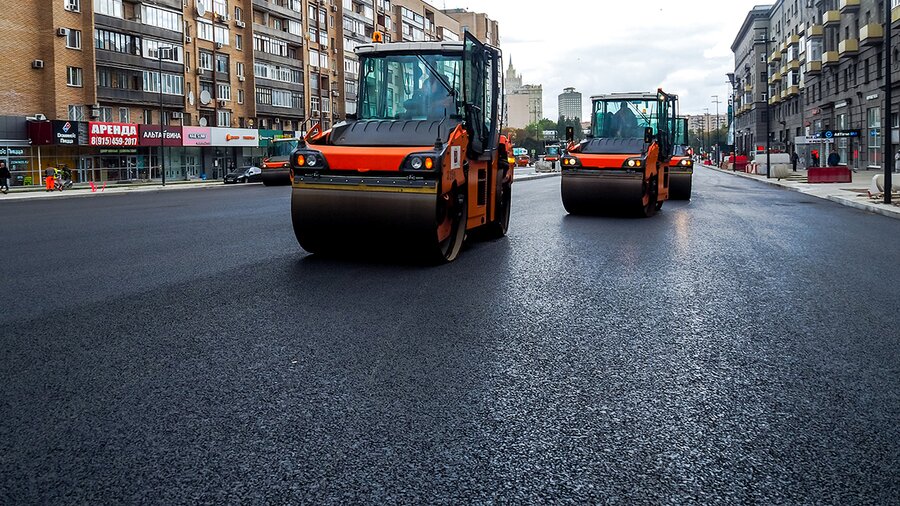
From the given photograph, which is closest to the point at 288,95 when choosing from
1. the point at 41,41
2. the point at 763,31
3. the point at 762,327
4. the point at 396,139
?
the point at 41,41

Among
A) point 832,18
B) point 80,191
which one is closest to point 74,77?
point 80,191

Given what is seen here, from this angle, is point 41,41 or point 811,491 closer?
point 811,491

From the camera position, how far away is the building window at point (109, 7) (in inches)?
1986

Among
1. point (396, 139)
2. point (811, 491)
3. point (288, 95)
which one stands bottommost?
point (811, 491)

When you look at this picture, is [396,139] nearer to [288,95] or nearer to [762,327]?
[762,327]

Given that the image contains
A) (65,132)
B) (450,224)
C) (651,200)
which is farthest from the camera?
(65,132)

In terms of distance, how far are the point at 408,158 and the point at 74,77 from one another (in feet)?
153

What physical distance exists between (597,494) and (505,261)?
7137 millimetres

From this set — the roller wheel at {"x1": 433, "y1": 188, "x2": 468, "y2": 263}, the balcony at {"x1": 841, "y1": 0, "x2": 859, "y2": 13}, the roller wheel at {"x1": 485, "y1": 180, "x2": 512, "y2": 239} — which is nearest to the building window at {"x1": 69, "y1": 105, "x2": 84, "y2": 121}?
the roller wheel at {"x1": 485, "y1": 180, "x2": 512, "y2": 239}

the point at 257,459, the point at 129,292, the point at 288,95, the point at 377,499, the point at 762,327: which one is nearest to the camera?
the point at 377,499

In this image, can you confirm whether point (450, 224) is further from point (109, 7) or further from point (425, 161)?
point (109, 7)

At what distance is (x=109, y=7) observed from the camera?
168 feet

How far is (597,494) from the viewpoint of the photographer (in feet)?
10.6

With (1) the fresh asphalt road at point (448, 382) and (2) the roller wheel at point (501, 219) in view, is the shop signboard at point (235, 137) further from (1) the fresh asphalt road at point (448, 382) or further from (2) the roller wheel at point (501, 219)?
(1) the fresh asphalt road at point (448, 382)
